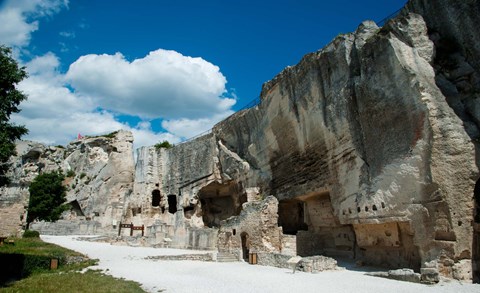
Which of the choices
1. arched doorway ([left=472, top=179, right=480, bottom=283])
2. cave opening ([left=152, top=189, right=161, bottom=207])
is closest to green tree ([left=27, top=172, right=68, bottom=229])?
cave opening ([left=152, top=189, right=161, bottom=207])

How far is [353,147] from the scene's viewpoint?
16.2m

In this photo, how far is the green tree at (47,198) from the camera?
3544 cm

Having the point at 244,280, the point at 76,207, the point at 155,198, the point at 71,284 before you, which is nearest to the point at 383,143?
the point at 244,280

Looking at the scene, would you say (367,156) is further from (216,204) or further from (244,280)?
(216,204)

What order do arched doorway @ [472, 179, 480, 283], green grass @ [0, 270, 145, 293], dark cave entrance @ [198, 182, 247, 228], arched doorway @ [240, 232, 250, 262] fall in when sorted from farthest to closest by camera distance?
dark cave entrance @ [198, 182, 247, 228]
arched doorway @ [240, 232, 250, 262]
arched doorway @ [472, 179, 480, 283]
green grass @ [0, 270, 145, 293]

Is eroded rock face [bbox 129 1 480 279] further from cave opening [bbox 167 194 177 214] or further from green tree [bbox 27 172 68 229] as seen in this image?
green tree [bbox 27 172 68 229]

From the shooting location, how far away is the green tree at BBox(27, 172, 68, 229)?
35.4m

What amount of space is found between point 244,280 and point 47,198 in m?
30.2

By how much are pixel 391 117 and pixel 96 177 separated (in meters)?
30.3

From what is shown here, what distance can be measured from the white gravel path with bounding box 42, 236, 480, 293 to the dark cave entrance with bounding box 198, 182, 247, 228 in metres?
13.1

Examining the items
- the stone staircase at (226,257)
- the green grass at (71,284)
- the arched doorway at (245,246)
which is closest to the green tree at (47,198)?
the stone staircase at (226,257)

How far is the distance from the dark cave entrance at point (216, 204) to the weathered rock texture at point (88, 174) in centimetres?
681

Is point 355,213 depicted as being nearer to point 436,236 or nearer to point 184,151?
point 436,236

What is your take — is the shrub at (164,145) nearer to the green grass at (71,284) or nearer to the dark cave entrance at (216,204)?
the dark cave entrance at (216,204)
